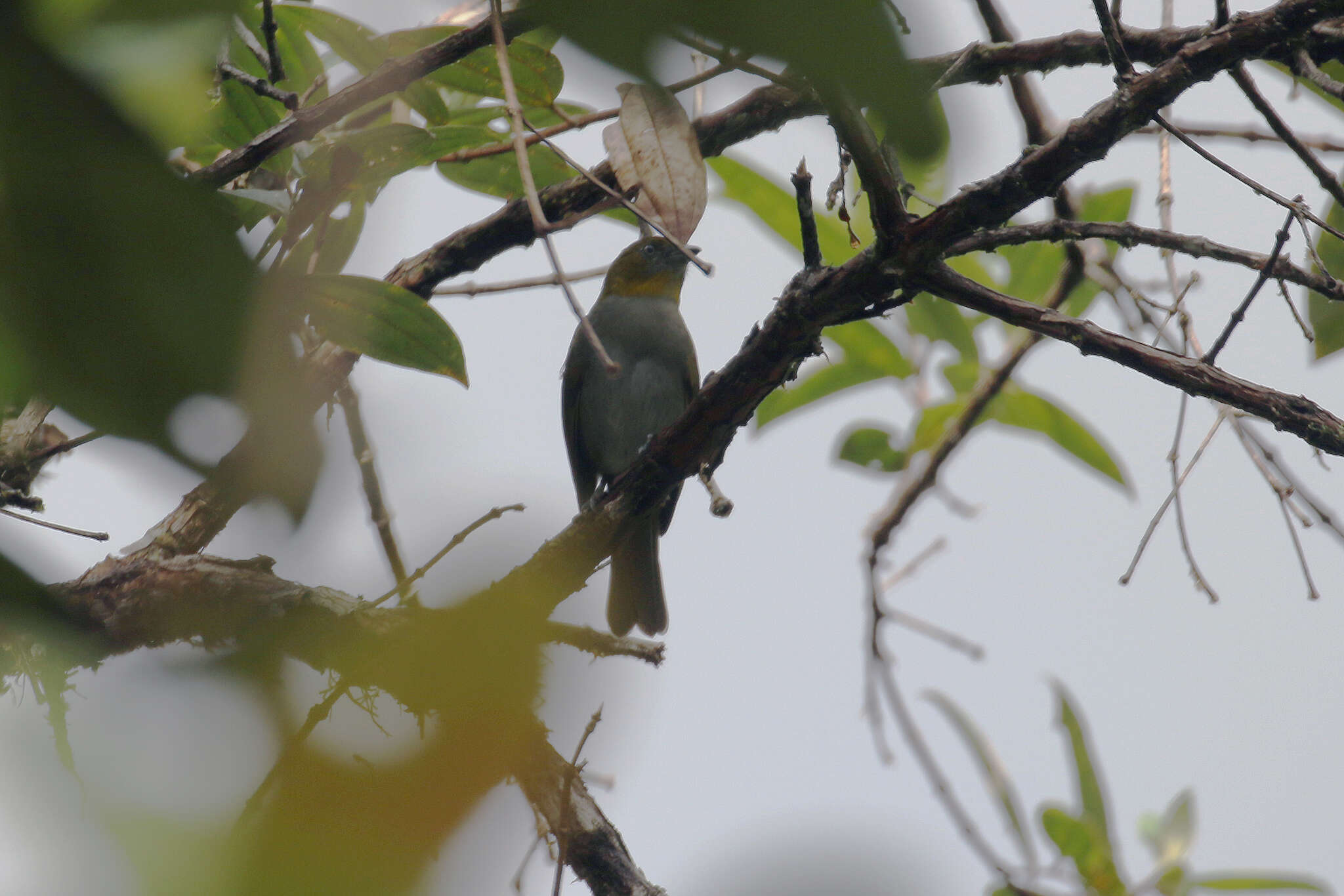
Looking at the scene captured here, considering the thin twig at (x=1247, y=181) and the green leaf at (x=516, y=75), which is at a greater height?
the green leaf at (x=516, y=75)

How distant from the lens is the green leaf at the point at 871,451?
4.27 m

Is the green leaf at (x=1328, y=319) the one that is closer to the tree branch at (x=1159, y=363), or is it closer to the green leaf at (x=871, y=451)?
the tree branch at (x=1159, y=363)

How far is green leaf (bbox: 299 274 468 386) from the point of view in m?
1.16

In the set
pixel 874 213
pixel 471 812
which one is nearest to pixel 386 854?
pixel 471 812

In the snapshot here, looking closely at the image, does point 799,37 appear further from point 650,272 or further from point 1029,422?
point 650,272

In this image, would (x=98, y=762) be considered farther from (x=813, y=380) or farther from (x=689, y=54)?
(x=813, y=380)

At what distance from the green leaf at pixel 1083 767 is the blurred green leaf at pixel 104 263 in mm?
3736

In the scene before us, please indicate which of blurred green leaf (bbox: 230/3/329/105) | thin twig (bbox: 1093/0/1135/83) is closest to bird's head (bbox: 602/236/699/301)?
blurred green leaf (bbox: 230/3/329/105)

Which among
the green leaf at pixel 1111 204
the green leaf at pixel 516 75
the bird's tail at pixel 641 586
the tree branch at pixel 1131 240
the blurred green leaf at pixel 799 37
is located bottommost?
the blurred green leaf at pixel 799 37

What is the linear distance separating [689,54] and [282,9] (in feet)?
5.79

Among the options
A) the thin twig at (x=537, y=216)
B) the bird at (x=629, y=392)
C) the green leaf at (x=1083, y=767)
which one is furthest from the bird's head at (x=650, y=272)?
the thin twig at (x=537, y=216)

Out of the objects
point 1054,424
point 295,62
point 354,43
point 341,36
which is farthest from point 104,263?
point 1054,424

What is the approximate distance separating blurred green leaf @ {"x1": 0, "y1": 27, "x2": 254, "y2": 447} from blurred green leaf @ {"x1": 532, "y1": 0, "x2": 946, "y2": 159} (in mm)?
141

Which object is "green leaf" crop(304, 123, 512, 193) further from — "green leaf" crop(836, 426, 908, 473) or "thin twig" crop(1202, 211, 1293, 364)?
"green leaf" crop(836, 426, 908, 473)
